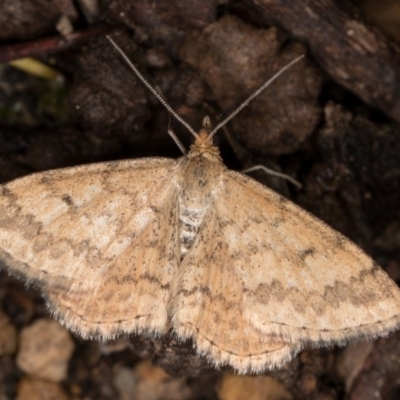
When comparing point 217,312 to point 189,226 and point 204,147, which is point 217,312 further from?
point 204,147

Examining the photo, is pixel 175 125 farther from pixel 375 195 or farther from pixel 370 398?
pixel 370 398

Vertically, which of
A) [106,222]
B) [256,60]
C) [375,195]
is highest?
[256,60]

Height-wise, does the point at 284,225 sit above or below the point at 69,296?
above

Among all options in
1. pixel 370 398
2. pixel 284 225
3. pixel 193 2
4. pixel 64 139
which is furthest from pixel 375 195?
pixel 64 139

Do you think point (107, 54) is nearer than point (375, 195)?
Yes

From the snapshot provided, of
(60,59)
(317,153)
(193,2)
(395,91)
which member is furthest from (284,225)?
(60,59)

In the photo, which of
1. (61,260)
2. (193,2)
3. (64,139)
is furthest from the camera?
(64,139)

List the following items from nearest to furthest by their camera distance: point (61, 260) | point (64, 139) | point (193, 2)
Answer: point (61, 260) < point (193, 2) < point (64, 139)
